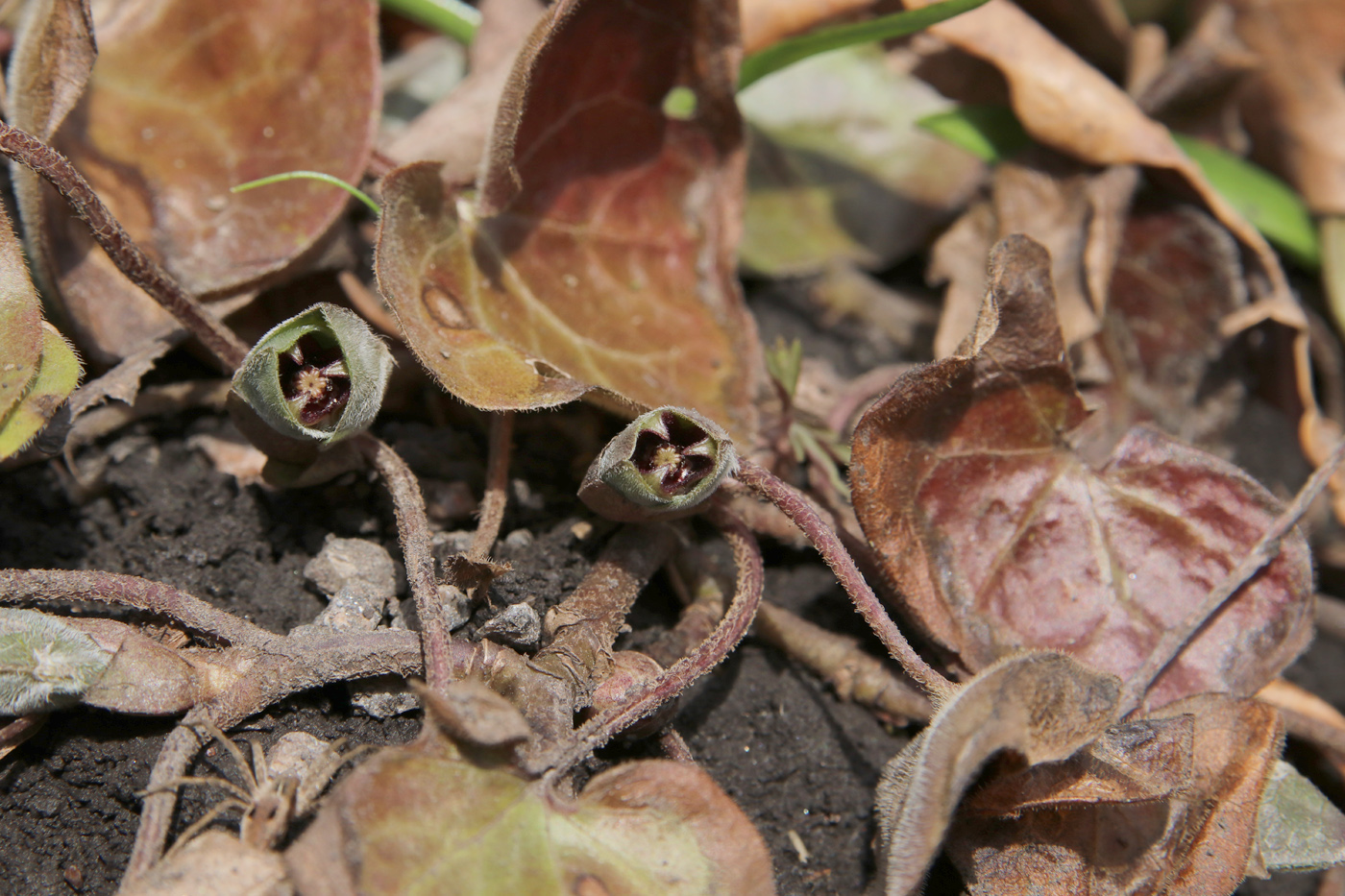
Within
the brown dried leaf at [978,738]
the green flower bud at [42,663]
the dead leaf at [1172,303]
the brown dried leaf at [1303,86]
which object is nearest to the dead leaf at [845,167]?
the dead leaf at [1172,303]

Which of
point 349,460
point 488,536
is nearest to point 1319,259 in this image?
point 488,536

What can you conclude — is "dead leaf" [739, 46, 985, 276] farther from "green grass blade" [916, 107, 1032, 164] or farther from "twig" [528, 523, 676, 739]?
"twig" [528, 523, 676, 739]

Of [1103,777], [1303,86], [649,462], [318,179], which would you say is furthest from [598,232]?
[1303,86]

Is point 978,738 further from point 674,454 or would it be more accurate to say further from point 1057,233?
point 1057,233

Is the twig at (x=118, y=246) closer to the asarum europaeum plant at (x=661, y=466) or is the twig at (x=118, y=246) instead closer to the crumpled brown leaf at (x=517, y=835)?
the asarum europaeum plant at (x=661, y=466)

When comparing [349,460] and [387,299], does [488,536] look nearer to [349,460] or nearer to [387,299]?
[349,460]

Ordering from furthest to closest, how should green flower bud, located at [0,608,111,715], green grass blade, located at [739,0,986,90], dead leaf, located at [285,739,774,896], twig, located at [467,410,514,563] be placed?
green grass blade, located at [739,0,986,90] → twig, located at [467,410,514,563] → green flower bud, located at [0,608,111,715] → dead leaf, located at [285,739,774,896]

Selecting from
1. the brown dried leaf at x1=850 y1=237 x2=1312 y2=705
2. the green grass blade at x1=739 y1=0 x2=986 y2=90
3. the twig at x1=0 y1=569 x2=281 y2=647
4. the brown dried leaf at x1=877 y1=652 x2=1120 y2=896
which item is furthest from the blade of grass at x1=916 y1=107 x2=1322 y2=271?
the twig at x1=0 y1=569 x2=281 y2=647
